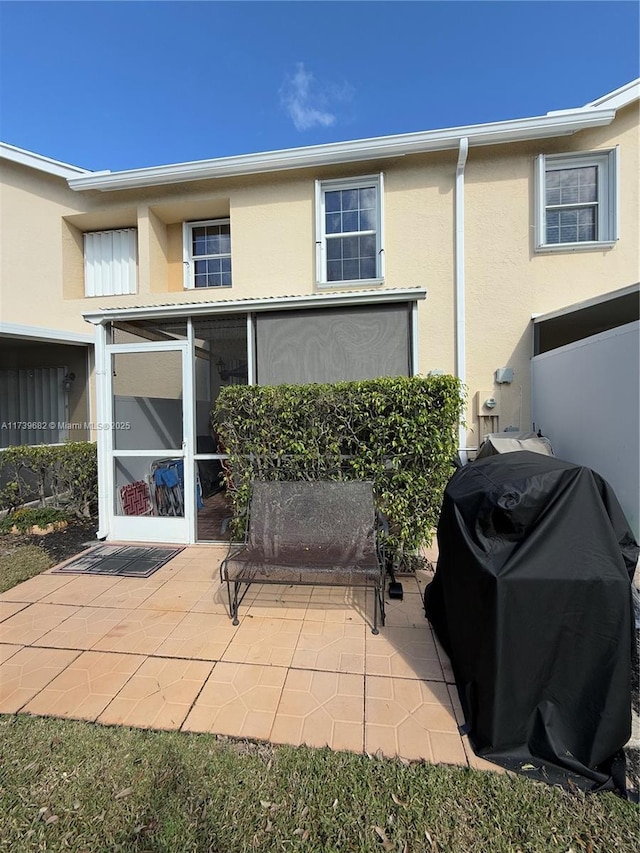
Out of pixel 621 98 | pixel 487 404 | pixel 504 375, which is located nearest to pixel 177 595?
pixel 487 404

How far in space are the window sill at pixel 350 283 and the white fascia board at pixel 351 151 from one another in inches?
77.4

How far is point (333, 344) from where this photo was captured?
449 cm

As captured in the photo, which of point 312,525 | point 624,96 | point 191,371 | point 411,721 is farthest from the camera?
point 624,96

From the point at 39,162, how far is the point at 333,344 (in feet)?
24.1

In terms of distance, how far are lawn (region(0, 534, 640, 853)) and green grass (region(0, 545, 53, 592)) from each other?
8.21ft

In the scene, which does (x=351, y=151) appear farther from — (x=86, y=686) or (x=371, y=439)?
(x=86, y=686)

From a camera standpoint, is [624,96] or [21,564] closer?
[21,564]

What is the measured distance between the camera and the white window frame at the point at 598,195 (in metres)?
6.03

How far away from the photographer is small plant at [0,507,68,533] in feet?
18.1

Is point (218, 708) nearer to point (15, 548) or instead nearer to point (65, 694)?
point (65, 694)

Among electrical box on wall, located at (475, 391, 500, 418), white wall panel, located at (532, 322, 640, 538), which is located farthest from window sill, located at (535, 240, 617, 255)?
electrical box on wall, located at (475, 391, 500, 418)

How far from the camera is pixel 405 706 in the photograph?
226 cm

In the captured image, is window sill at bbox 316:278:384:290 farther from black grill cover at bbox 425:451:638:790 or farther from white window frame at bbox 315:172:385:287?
black grill cover at bbox 425:451:638:790

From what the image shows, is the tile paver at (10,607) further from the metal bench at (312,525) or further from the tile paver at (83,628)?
the metal bench at (312,525)
